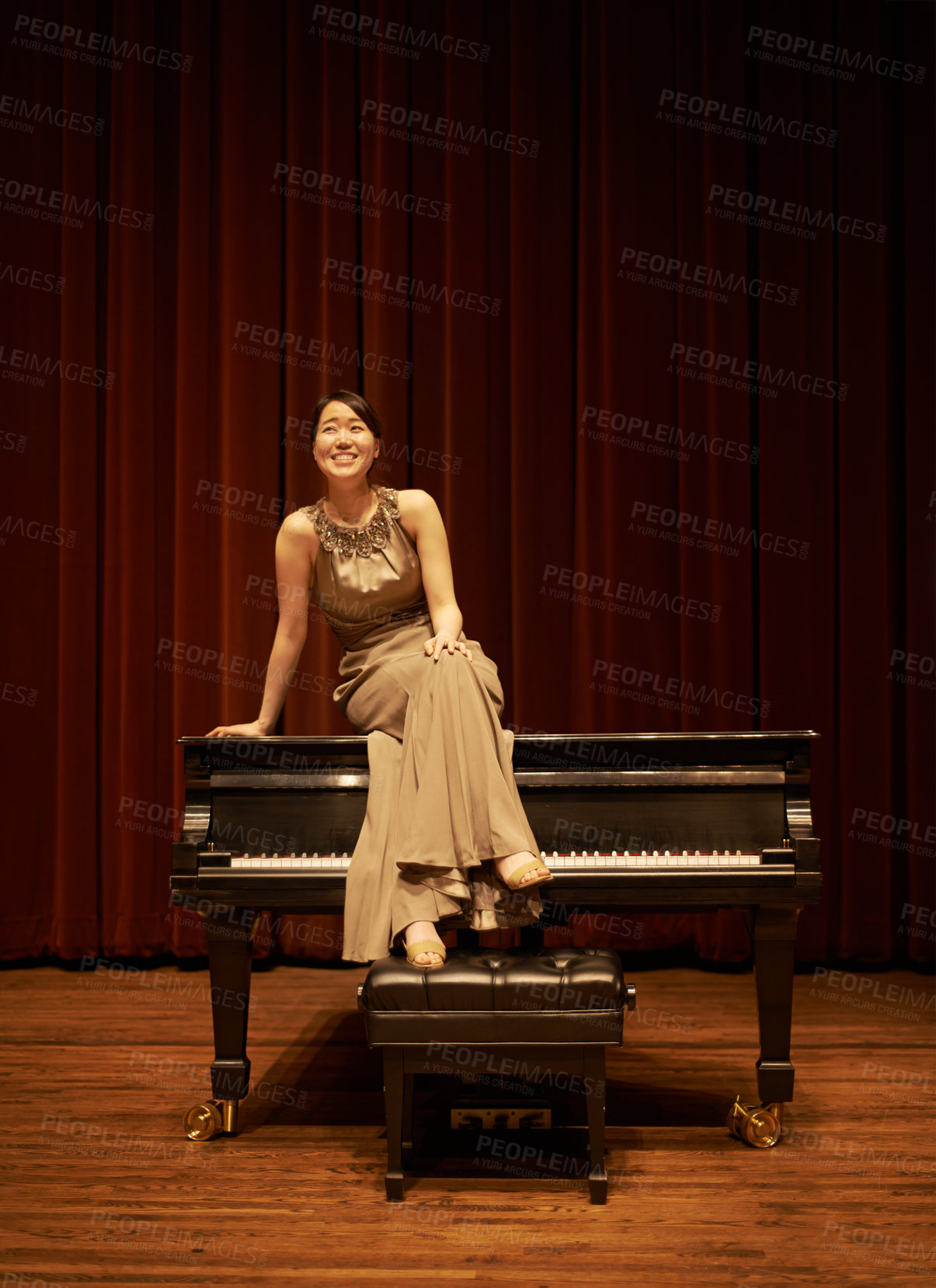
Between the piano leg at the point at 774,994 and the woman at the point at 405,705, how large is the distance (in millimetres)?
552

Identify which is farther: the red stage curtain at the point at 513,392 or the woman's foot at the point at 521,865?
the red stage curtain at the point at 513,392

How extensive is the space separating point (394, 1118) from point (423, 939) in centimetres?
38

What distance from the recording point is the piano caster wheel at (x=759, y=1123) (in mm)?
2520

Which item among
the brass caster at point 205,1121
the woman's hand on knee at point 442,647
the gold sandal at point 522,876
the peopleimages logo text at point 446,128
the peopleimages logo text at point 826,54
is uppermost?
the peopleimages logo text at point 826,54

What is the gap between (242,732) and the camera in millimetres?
2666

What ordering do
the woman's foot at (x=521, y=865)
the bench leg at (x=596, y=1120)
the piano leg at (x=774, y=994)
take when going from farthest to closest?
1. the piano leg at (x=774, y=994)
2. the woman's foot at (x=521, y=865)
3. the bench leg at (x=596, y=1120)

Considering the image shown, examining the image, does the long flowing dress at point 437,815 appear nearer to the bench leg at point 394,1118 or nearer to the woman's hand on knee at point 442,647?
the woman's hand on knee at point 442,647

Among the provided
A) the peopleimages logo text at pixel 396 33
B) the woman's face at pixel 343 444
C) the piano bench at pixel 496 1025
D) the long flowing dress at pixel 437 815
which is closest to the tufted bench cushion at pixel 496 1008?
the piano bench at pixel 496 1025

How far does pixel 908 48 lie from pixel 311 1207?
4.72 meters

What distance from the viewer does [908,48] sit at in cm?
429

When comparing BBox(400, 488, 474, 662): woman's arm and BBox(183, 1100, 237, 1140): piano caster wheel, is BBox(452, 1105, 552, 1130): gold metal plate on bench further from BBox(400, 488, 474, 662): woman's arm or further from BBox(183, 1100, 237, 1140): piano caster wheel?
Answer: BBox(400, 488, 474, 662): woman's arm

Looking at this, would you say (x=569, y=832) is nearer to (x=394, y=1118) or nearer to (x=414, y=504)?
(x=394, y=1118)

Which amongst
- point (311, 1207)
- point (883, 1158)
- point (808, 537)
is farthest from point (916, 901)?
point (311, 1207)

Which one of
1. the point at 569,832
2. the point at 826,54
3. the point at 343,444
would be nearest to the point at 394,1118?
the point at 569,832
